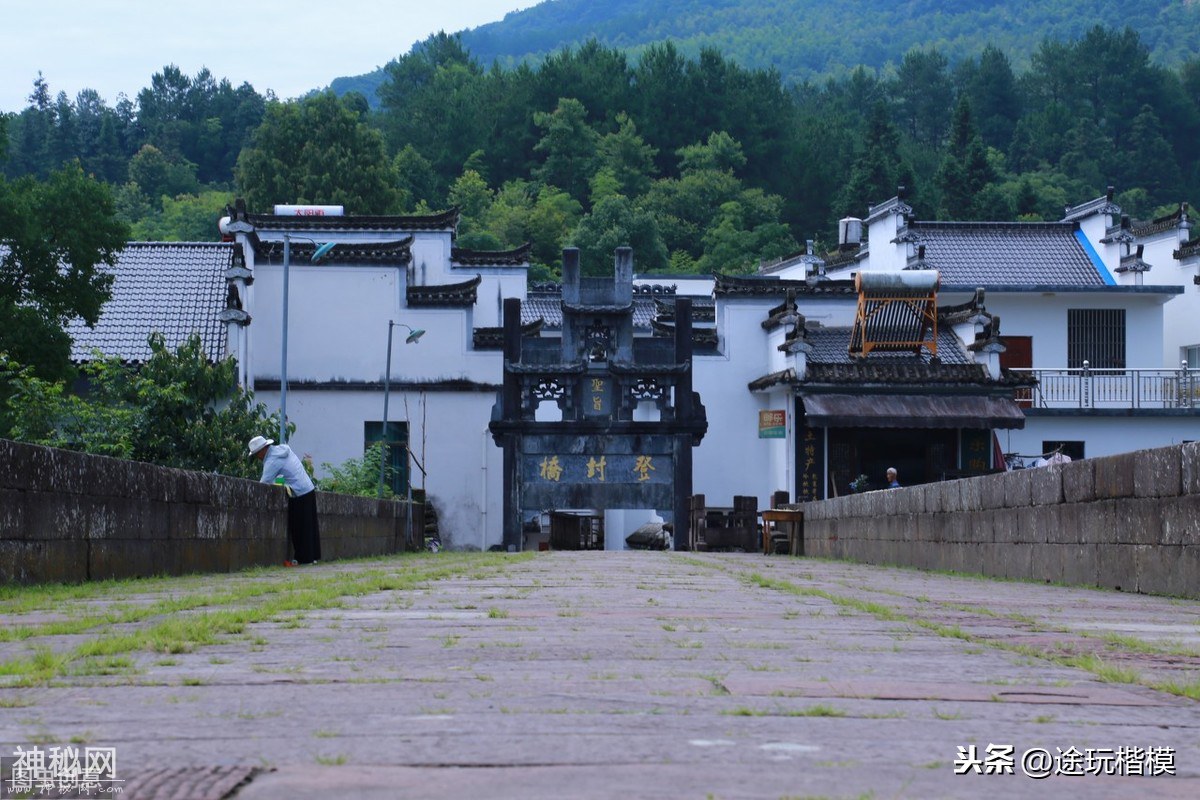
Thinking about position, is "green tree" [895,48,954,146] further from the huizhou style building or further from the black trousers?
the black trousers

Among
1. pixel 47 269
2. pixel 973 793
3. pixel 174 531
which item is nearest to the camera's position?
pixel 973 793

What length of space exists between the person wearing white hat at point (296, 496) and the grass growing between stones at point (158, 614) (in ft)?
13.7

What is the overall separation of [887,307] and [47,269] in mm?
20099

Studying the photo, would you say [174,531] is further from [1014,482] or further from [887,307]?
[887,307]

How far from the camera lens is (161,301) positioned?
35812 millimetres

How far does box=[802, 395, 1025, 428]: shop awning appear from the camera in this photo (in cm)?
3603

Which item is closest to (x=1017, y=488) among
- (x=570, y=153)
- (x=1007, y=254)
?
(x=1007, y=254)

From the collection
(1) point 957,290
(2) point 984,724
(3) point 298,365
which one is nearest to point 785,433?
(1) point 957,290

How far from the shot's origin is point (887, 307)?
127ft

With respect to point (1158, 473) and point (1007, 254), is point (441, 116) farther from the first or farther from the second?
point (1158, 473)

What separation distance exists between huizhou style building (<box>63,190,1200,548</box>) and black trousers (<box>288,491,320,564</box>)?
723 inches

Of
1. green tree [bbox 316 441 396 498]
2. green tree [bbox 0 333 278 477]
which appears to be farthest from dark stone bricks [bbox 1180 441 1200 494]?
green tree [bbox 316 441 396 498]

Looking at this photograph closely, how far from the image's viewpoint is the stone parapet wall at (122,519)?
930 cm

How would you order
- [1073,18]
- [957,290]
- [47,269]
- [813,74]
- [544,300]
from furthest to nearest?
[1073,18] < [813,74] < [544,300] < [957,290] < [47,269]
